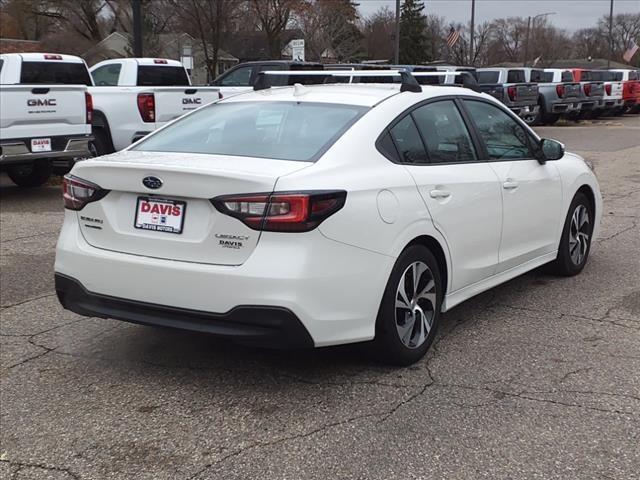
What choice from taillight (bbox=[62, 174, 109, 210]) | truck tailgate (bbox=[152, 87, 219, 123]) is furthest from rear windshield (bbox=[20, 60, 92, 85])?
taillight (bbox=[62, 174, 109, 210])

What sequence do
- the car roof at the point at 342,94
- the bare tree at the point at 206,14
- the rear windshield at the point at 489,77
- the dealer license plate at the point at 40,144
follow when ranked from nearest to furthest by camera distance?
the car roof at the point at 342,94
the dealer license plate at the point at 40,144
the rear windshield at the point at 489,77
the bare tree at the point at 206,14

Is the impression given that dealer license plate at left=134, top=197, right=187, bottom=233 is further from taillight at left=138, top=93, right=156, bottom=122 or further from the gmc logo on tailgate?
taillight at left=138, top=93, right=156, bottom=122

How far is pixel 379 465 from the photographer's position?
3221mm

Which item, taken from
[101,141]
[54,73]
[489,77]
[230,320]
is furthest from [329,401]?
[489,77]

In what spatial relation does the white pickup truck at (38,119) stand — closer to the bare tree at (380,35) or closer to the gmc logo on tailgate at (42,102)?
the gmc logo on tailgate at (42,102)

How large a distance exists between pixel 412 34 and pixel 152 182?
74.8m

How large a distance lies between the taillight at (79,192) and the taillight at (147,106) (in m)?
8.06

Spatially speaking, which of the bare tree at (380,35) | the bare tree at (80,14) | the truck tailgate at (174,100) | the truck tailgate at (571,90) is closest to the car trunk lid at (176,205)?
the truck tailgate at (174,100)

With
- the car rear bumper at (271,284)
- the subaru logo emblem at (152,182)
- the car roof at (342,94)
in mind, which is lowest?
the car rear bumper at (271,284)

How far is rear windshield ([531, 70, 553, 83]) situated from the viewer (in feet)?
89.4

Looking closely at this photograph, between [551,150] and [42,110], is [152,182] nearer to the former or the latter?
[551,150]

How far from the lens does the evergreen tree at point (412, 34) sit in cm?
7394

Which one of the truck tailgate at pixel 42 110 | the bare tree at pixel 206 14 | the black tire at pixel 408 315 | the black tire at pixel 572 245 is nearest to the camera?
the black tire at pixel 408 315

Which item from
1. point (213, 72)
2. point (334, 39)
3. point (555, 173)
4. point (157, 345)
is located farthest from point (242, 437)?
point (334, 39)
